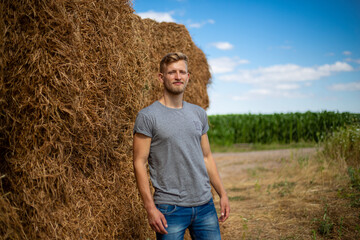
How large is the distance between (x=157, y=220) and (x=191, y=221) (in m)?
0.33

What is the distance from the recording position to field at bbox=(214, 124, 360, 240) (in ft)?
15.5

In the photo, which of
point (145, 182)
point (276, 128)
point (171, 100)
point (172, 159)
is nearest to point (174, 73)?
point (171, 100)

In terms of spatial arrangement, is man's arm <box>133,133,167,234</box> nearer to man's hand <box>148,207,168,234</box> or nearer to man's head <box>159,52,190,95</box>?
man's hand <box>148,207,168,234</box>

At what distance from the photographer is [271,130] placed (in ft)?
60.6

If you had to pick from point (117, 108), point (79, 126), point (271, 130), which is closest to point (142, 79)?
point (117, 108)

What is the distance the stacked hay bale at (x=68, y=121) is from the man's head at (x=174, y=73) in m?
0.87

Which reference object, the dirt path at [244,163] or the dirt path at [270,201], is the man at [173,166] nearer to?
the dirt path at [270,201]

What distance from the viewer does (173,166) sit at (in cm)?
238

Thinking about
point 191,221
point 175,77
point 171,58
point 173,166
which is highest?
point 171,58

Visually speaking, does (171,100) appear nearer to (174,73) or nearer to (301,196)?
(174,73)

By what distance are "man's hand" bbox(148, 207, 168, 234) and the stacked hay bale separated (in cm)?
96

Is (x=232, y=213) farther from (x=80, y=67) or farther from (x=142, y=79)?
(x=80, y=67)

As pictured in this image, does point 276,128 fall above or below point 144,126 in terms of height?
below

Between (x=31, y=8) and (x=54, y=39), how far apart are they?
0.32 m
